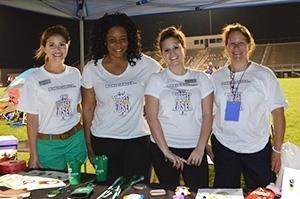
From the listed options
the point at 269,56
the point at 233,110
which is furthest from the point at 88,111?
the point at 269,56

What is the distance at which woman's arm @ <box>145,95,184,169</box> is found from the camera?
5.73 feet

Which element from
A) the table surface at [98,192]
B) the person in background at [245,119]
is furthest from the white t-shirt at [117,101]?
the table surface at [98,192]

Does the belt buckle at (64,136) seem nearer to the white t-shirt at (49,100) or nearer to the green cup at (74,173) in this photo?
the white t-shirt at (49,100)

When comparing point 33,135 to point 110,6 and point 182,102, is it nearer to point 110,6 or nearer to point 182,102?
point 182,102

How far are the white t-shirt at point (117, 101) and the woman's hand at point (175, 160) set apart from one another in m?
0.30

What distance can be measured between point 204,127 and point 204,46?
2215 centimetres

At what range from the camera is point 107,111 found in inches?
78.0

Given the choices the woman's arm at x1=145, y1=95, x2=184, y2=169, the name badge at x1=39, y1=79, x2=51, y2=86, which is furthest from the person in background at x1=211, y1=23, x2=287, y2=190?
the name badge at x1=39, y1=79, x2=51, y2=86

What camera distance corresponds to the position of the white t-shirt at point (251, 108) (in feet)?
5.81

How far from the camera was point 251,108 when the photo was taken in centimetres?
177

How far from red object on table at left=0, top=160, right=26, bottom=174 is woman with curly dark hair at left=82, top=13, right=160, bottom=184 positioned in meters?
0.40

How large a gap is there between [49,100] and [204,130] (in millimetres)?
783

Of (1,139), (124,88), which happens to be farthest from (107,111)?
→ (1,139)

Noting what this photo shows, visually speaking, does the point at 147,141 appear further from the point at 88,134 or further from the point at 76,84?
the point at 76,84
